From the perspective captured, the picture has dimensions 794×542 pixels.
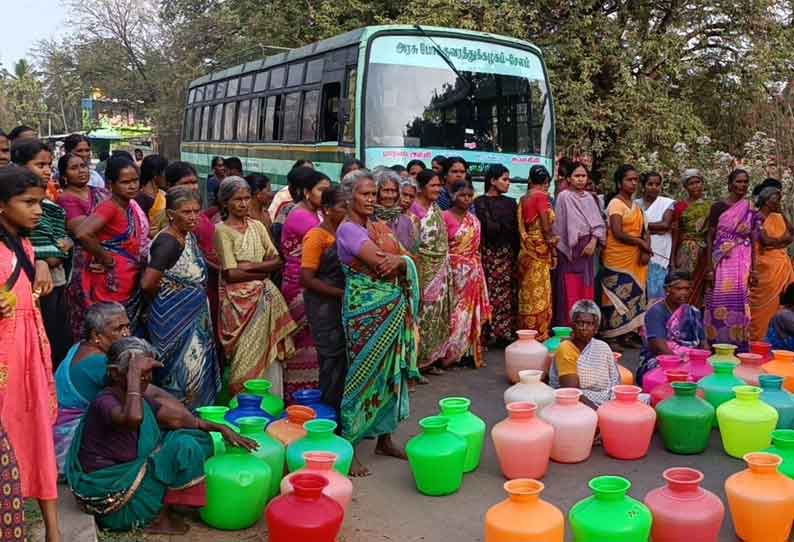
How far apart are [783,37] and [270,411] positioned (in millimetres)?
12360

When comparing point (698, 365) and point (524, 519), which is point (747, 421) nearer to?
point (698, 365)

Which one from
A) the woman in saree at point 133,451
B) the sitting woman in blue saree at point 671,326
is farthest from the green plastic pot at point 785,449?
the woman in saree at point 133,451

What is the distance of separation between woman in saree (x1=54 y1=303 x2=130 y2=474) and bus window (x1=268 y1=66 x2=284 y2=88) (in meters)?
8.95

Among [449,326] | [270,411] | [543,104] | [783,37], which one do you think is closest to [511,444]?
[270,411]

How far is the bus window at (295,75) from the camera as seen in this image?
A: 11.7 meters

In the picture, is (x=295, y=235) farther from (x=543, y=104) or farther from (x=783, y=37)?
(x=783, y=37)

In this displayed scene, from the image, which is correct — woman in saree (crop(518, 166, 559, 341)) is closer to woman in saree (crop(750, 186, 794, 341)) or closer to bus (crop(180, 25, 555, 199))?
woman in saree (crop(750, 186, 794, 341))

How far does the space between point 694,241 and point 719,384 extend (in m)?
2.78

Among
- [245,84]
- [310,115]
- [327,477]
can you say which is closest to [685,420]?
[327,477]

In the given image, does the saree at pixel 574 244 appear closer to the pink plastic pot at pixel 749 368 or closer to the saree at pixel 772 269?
the saree at pixel 772 269

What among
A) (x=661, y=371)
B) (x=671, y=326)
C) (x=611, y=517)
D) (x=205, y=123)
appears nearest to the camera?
(x=611, y=517)

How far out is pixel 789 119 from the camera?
9.66 m

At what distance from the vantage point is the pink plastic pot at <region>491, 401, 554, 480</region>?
4527 millimetres

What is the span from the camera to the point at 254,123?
13883mm
